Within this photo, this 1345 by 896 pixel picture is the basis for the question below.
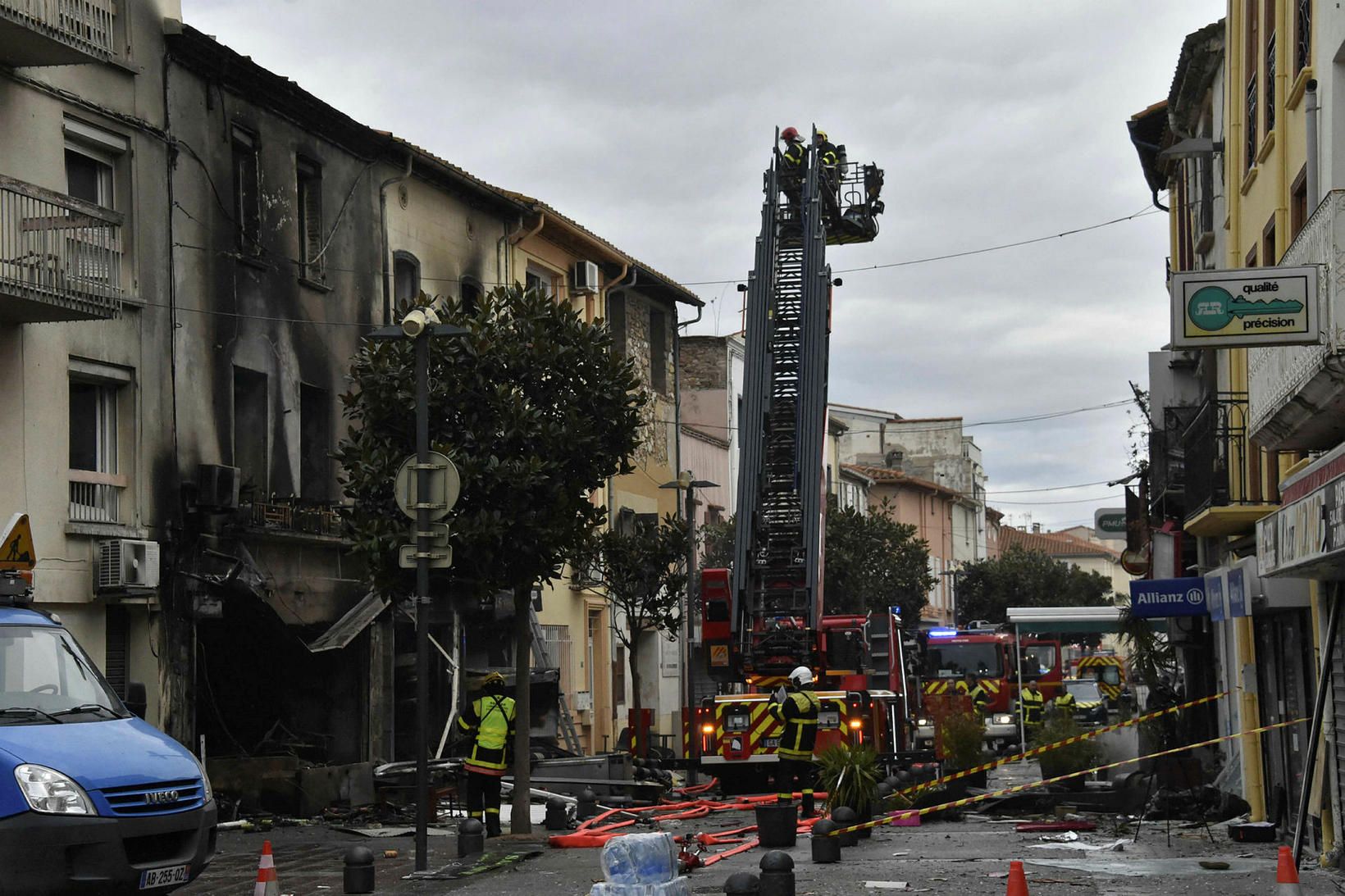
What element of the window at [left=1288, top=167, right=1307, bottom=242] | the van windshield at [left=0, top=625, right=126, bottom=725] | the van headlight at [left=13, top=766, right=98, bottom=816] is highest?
the window at [left=1288, top=167, right=1307, bottom=242]

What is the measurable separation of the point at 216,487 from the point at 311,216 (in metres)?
5.50

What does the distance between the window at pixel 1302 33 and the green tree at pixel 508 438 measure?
7033 millimetres

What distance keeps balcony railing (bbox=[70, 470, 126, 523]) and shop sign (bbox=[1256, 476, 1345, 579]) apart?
12427 mm

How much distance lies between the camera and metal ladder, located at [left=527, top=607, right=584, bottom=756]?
28781 millimetres

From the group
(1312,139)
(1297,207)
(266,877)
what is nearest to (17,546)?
(266,877)

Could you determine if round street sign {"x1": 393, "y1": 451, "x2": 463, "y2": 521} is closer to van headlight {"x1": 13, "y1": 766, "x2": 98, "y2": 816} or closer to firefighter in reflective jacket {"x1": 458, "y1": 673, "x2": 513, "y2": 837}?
firefighter in reflective jacket {"x1": 458, "y1": 673, "x2": 513, "y2": 837}

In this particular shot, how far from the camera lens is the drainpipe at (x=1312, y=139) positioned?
1537cm

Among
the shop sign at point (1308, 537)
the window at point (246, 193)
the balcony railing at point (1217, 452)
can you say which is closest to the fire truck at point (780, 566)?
the balcony railing at point (1217, 452)

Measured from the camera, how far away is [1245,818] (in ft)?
63.2

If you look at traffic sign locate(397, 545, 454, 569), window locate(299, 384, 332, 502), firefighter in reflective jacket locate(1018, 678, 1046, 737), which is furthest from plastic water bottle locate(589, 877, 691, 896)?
firefighter in reflective jacket locate(1018, 678, 1046, 737)

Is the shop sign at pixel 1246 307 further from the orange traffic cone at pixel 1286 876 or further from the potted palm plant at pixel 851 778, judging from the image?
the potted palm plant at pixel 851 778

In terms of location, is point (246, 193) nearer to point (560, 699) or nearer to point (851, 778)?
point (560, 699)

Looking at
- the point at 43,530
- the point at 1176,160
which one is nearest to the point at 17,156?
the point at 43,530

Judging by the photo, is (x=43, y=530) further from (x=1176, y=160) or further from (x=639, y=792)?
(x=1176, y=160)
